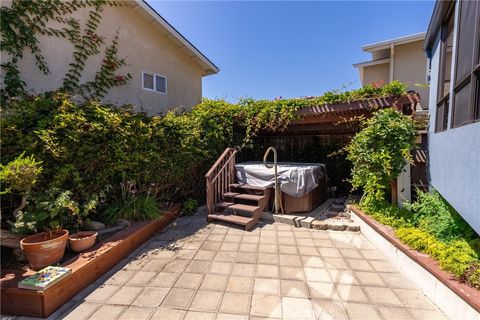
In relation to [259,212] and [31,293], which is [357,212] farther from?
[31,293]

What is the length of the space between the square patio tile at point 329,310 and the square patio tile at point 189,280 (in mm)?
1433

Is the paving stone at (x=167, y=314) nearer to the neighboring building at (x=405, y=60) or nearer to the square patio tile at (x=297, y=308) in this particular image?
the square patio tile at (x=297, y=308)

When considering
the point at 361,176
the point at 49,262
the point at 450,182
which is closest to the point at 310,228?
the point at 361,176

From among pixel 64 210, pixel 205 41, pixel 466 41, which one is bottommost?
pixel 64 210

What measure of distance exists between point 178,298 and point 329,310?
169cm

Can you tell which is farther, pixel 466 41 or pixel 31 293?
pixel 466 41

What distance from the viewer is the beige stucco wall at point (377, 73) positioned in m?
9.89

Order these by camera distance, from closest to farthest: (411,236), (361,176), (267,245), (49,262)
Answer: (49,262), (411,236), (267,245), (361,176)

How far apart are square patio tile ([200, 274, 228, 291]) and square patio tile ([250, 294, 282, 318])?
1.53 feet

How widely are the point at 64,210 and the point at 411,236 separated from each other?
5.04 metres

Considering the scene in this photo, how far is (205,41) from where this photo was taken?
30.0 ft

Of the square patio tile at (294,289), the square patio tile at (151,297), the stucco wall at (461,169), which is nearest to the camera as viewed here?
the stucco wall at (461,169)

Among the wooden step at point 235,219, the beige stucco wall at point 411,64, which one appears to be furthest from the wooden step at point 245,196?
the beige stucco wall at point 411,64

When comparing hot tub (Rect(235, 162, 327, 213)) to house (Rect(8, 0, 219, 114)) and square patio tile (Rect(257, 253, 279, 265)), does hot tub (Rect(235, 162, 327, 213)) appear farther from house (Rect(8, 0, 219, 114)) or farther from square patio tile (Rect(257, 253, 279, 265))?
house (Rect(8, 0, 219, 114))
